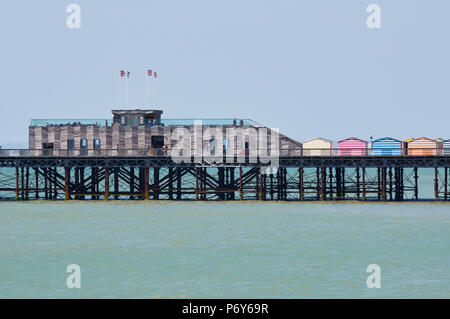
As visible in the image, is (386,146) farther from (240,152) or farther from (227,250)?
(227,250)

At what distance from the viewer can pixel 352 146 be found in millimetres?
85875

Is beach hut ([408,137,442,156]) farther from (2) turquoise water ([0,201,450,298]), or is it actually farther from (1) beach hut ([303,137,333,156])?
(1) beach hut ([303,137,333,156])

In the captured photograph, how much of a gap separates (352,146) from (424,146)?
7075 mm

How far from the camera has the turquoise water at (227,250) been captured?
1686 inches

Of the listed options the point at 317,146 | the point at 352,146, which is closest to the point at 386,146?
the point at 352,146

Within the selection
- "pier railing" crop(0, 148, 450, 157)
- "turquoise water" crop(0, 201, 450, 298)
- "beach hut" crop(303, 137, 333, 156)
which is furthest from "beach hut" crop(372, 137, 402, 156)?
"turquoise water" crop(0, 201, 450, 298)

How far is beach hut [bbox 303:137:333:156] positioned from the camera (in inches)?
3327

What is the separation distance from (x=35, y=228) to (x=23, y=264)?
761 inches

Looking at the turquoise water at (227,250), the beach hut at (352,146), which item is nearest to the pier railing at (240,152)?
the beach hut at (352,146)

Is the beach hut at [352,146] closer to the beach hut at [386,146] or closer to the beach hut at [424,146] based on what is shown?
the beach hut at [386,146]
